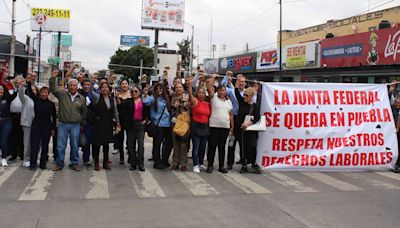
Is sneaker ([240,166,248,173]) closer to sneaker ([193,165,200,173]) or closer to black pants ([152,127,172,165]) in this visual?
sneaker ([193,165,200,173])

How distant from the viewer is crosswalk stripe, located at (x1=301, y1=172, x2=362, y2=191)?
7.25 m

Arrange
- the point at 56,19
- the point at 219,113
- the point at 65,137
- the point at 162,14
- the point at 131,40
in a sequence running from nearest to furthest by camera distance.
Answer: the point at 65,137
the point at 219,113
the point at 162,14
the point at 56,19
the point at 131,40

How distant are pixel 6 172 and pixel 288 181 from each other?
16.4 feet

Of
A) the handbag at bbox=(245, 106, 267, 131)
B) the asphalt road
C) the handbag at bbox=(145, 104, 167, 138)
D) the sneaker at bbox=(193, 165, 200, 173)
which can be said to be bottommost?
the asphalt road

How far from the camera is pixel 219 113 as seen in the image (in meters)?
8.15

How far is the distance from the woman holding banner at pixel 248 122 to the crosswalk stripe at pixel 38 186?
3569 mm

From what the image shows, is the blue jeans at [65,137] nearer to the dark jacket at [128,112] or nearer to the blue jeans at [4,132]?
the dark jacket at [128,112]

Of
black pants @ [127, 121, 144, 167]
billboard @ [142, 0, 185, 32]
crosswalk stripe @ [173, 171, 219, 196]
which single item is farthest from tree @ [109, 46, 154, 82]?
crosswalk stripe @ [173, 171, 219, 196]

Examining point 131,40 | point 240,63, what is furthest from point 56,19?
point 240,63

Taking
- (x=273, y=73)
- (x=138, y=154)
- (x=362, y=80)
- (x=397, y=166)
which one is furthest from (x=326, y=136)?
(x=273, y=73)

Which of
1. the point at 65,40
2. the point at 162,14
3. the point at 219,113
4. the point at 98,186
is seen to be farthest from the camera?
the point at 65,40

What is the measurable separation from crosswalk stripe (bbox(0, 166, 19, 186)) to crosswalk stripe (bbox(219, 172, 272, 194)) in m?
3.76

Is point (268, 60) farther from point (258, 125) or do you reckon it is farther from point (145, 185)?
point (145, 185)

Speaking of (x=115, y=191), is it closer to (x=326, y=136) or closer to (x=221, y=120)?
(x=221, y=120)
